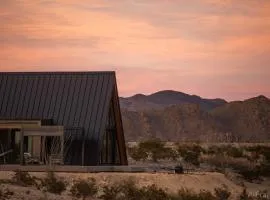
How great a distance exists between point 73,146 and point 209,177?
6.80 metres

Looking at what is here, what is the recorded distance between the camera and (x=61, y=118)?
1463 inches

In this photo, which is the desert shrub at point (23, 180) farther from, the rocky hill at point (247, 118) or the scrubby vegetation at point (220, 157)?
the rocky hill at point (247, 118)

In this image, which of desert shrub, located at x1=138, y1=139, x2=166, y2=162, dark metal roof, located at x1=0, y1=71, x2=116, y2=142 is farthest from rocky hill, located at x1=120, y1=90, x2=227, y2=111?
dark metal roof, located at x1=0, y1=71, x2=116, y2=142

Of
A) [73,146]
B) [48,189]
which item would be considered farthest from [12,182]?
[73,146]

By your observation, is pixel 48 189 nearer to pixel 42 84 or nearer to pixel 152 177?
A: pixel 152 177

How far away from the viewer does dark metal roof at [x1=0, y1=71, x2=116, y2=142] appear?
36.7 meters

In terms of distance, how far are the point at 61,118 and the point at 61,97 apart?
133 centimetres

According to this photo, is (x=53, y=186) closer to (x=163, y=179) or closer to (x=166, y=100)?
(x=163, y=179)

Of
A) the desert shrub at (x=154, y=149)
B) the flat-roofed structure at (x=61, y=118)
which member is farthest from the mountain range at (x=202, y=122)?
the flat-roofed structure at (x=61, y=118)

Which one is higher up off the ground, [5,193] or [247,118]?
[247,118]

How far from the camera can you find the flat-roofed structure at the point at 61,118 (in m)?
35.7

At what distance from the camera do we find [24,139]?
3619 centimetres

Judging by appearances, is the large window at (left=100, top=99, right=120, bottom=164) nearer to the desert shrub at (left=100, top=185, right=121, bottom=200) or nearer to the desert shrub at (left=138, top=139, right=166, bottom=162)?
the desert shrub at (left=100, top=185, right=121, bottom=200)

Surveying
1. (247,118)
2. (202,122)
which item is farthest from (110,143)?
(247,118)
